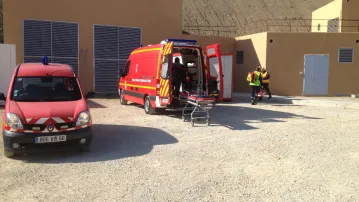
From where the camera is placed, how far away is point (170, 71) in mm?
10492

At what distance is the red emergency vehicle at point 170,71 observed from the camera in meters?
10.7

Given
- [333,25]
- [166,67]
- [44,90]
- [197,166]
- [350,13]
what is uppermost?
[350,13]

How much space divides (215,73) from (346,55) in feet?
34.9

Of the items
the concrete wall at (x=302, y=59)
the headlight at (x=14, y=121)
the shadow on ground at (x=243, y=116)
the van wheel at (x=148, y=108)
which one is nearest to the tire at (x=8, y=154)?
the headlight at (x=14, y=121)

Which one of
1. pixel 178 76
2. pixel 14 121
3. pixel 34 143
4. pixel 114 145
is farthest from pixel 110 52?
pixel 34 143

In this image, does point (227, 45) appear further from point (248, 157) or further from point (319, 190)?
point (319, 190)

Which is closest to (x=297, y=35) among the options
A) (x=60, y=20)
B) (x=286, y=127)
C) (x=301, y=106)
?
(x=301, y=106)

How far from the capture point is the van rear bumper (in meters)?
6.04

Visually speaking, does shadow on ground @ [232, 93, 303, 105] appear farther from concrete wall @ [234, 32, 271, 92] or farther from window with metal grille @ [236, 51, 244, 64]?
window with metal grille @ [236, 51, 244, 64]

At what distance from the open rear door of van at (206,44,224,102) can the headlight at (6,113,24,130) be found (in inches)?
245

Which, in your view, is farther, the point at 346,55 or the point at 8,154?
the point at 346,55

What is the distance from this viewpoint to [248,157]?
6.62 meters

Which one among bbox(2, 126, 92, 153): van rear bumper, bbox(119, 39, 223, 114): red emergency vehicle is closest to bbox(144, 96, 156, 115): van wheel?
bbox(119, 39, 223, 114): red emergency vehicle

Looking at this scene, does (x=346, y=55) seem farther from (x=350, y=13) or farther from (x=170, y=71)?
(x=170, y=71)
